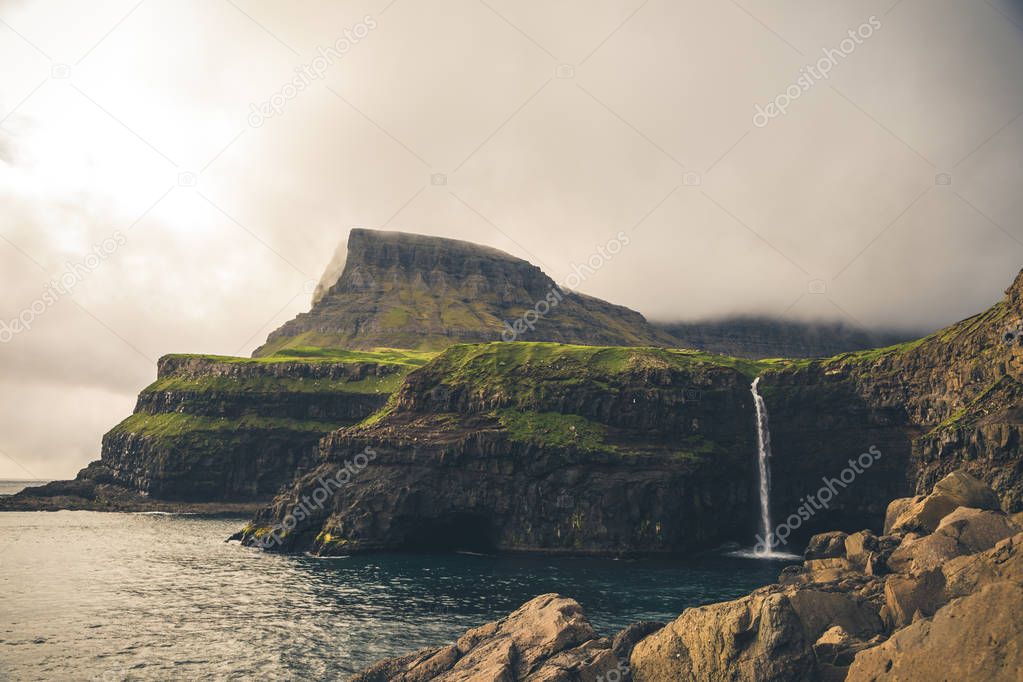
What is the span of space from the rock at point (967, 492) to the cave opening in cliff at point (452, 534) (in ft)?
231

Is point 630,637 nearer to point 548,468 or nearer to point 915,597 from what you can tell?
point 915,597

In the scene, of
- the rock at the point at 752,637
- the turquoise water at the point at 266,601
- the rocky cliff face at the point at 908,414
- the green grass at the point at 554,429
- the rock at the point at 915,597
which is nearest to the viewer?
the rock at the point at 752,637

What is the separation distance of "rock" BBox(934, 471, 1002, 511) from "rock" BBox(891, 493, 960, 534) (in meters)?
0.53

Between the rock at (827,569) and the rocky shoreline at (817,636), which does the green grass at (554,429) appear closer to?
the rock at (827,569)

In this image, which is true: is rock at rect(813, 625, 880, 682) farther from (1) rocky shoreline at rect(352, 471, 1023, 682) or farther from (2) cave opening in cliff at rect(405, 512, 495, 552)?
(2) cave opening in cliff at rect(405, 512, 495, 552)

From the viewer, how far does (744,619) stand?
30.9 meters

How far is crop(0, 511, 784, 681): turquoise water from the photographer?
4650 cm

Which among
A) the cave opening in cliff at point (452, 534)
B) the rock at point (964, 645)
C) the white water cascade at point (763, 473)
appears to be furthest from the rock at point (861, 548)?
the cave opening in cliff at point (452, 534)

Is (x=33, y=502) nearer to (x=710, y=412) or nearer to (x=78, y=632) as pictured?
(x=78, y=632)

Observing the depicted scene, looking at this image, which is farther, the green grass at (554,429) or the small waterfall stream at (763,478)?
the green grass at (554,429)

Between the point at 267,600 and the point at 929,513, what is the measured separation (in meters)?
57.4

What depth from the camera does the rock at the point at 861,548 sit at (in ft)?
158

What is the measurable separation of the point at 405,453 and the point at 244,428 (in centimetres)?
10525

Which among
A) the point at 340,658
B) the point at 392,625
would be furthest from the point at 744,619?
the point at 392,625
